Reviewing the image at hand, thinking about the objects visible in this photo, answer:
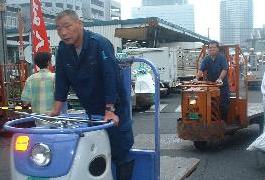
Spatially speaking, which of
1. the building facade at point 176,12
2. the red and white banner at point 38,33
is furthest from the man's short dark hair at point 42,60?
the building facade at point 176,12

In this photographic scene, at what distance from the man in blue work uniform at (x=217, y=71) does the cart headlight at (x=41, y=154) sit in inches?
245

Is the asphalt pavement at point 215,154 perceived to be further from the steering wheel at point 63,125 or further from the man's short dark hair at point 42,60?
the steering wheel at point 63,125

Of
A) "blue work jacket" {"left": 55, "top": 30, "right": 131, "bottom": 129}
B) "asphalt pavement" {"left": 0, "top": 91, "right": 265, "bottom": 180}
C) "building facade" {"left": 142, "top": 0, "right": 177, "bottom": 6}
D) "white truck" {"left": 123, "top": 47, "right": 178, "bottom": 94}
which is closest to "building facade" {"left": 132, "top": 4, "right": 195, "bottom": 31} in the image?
"building facade" {"left": 142, "top": 0, "right": 177, "bottom": 6}

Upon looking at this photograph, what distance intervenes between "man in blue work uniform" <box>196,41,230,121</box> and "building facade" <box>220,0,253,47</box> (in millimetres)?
50643

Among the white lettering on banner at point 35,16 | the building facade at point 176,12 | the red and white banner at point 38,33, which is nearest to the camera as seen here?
the red and white banner at point 38,33

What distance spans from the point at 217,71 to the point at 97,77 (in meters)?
6.02

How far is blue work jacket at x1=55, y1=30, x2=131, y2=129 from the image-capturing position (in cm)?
335

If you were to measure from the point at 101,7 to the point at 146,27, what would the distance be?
8227cm

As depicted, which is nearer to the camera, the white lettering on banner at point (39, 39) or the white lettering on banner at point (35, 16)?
the white lettering on banner at point (39, 39)

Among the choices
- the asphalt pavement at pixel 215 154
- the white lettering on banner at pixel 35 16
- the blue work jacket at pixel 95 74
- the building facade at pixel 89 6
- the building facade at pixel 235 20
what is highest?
the building facade at pixel 89 6

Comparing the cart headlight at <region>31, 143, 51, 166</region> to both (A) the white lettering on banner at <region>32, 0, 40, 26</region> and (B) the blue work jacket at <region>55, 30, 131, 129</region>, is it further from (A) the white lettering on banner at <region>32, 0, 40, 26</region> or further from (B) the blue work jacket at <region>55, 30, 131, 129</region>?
(A) the white lettering on banner at <region>32, 0, 40, 26</region>

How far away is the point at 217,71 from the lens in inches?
358

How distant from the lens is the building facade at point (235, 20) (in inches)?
2335

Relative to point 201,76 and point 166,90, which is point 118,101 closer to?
point 201,76
